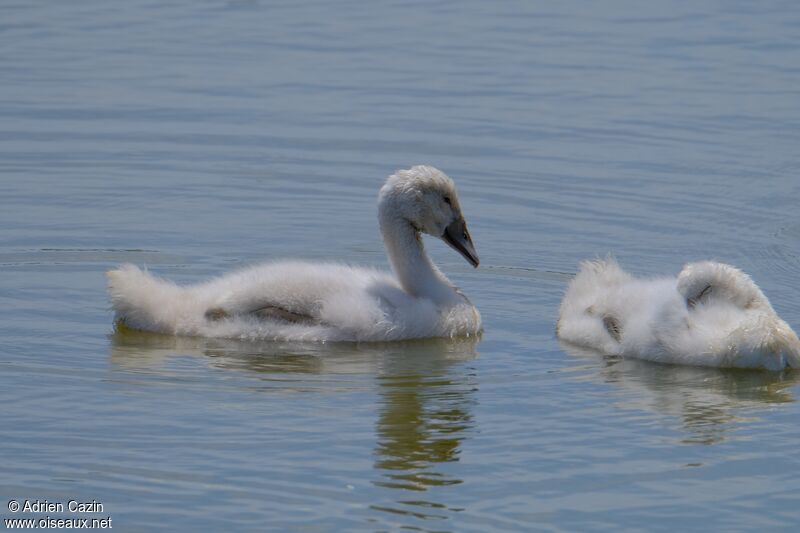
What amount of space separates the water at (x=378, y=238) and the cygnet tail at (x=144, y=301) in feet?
0.57

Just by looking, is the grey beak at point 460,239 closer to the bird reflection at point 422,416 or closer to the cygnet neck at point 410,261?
the cygnet neck at point 410,261

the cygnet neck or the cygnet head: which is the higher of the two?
the cygnet head

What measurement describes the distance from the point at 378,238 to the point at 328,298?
2210 millimetres

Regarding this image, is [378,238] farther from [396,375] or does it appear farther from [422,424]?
[422,424]

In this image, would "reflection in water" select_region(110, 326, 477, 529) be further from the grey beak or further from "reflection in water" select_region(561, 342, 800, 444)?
"reflection in water" select_region(561, 342, 800, 444)

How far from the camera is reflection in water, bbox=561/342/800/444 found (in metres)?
8.84

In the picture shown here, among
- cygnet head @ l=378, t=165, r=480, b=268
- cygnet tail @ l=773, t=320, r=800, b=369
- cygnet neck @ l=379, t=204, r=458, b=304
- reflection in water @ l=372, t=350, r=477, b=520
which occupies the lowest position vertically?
reflection in water @ l=372, t=350, r=477, b=520

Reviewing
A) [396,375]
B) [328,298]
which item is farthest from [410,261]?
[396,375]

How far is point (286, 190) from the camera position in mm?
13375

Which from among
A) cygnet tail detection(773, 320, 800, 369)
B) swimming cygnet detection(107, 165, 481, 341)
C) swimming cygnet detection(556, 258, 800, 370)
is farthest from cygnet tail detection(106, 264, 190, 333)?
cygnet tail detection(773, 320, 800, 369)

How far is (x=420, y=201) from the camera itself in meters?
10.6

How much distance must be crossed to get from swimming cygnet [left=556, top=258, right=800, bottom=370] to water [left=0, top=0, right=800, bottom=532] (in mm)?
136

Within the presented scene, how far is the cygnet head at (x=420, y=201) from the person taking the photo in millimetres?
10555

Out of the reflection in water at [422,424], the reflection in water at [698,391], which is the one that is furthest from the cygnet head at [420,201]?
the reflection in water at [698,391]
